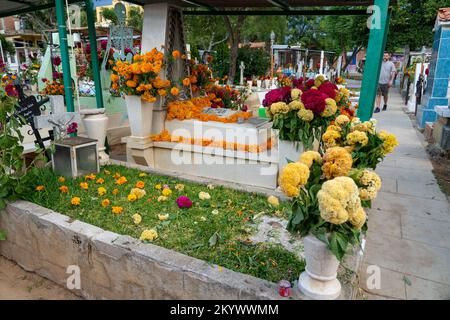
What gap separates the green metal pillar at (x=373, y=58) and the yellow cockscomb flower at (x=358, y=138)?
119 cm

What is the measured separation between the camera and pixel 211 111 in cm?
571

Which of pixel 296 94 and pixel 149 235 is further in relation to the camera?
pixel 296 94

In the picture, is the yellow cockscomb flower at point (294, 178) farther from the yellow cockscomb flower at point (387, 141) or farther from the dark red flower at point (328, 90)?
the dark red flower at point (328, 90)

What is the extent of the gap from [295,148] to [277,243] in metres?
1.42

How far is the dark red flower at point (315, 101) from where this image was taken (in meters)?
3.57

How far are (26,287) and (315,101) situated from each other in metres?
3.38

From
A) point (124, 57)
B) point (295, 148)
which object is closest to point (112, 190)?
point (295, 148)

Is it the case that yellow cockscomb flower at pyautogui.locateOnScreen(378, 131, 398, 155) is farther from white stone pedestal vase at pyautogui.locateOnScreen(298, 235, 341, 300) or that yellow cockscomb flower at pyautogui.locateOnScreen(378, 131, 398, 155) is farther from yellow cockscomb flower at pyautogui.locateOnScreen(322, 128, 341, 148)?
white stone pedestal vase at pyautogui.locateOnScreen(298, 235, 341, 300)

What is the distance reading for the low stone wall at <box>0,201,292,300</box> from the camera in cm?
224

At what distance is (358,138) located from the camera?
2.86 m

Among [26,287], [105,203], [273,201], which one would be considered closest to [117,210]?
[105,203]

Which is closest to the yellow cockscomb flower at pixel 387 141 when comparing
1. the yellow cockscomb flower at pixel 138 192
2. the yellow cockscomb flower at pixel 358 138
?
the yellow cockscomb flower at pixel 358 138

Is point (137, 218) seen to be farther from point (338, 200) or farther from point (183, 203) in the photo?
point (338, 200)
